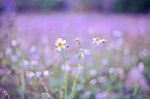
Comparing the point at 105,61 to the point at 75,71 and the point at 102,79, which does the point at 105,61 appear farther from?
the point at 75,71

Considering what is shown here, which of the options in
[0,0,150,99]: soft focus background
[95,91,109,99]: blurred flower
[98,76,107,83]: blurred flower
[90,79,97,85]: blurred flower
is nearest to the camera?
[0,0,150,99]: soft focus background

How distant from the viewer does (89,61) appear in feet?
15.3

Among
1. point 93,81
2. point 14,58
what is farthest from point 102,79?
point 14,58

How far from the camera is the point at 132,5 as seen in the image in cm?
1284

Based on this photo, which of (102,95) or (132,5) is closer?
(102,95)

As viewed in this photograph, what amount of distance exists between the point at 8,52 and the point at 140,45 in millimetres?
2496

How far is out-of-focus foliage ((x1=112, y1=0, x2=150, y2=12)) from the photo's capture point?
12.7 m

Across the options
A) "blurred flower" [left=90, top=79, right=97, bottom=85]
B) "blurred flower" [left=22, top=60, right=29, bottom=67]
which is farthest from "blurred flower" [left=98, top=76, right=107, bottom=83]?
"blurred flower" [left=22, top=60, right=29, bottom=67]

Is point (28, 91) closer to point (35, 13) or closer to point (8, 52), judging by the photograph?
point (8, 52)

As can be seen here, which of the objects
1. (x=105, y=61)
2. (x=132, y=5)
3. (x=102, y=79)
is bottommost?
(x=132, y=5)

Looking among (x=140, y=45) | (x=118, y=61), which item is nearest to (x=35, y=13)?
(x=140, y=45)

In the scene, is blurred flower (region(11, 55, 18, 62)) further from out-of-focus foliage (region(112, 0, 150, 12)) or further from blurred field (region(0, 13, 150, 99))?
out-of-focus foliage (region(112, 0, 150, 12))

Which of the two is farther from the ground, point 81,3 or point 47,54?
point 47,54

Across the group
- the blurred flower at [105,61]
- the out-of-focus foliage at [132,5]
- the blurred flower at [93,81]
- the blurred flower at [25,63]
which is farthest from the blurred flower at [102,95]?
the out-of-focus foliage at [132,5]
